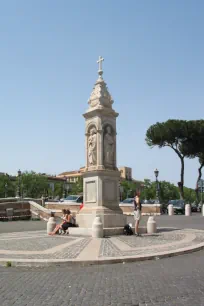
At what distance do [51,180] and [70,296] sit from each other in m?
136

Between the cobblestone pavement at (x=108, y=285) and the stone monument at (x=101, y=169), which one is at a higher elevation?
the stone monument at (x=101, y=169)

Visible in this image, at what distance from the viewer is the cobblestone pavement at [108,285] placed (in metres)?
Answer: 5.62

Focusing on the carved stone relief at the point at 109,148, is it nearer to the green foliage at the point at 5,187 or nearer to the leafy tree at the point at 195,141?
the leafy tree at the point at 195,141

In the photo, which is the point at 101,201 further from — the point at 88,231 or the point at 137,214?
the point at 137,214

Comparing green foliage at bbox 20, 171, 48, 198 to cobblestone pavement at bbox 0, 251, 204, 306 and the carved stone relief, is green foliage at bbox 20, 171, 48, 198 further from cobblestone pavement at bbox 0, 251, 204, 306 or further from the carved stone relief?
cobblestone pavement at bbox 0, 251, 204, 306

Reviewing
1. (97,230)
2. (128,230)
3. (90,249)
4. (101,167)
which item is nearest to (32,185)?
(101,167)

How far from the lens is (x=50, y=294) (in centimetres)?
606

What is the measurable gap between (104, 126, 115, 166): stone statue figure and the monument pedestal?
0.54 meters

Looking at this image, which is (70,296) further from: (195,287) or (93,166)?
(93,166)

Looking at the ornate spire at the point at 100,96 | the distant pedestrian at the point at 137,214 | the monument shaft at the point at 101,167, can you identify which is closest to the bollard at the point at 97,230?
the monument shaft at the point at 101,167

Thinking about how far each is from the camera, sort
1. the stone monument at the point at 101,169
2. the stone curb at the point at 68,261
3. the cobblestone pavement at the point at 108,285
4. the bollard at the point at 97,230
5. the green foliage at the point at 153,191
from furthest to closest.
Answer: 1. the green foliage at the point at 153,191
2. the stone monument at the point at 101,169
3. the bollard at the point at 97,230
4. the stone curb at the point at 68,261
5. the cobblestone pavement at the point at 108,285

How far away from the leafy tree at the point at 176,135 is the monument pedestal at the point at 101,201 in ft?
122

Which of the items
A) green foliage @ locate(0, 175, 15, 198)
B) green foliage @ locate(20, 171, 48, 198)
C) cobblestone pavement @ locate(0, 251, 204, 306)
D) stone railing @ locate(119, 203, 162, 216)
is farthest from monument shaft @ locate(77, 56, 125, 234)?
green foliage @ locate(20, 171, 48, 198)

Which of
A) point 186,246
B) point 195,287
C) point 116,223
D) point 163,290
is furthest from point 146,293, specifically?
point 116,223
